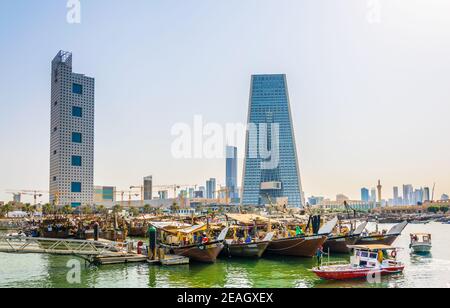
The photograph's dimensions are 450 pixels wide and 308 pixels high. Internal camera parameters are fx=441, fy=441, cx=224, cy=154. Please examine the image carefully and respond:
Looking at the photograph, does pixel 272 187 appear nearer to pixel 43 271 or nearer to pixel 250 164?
pixel 250 164

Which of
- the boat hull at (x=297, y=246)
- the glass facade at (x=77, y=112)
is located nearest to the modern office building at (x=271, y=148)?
the glass facade at (x=77, y=112)

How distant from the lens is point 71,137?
161 meters

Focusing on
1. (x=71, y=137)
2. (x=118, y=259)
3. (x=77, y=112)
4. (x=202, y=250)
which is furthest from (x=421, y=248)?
(x=77, y=112)

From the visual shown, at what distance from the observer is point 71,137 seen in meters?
161

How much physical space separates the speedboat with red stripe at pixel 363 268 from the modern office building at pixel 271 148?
12552cm

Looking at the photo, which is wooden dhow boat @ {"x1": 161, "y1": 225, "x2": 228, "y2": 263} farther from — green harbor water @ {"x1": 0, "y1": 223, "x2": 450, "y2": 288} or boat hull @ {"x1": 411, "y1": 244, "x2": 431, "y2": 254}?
boat hull @ {"x1": 411, "y1": 244, "x2": 431, "y2": 254}

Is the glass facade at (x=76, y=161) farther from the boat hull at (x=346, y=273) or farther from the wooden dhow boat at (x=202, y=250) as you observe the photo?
the boat hull at (x=346, y=273)

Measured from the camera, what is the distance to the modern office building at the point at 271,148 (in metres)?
155

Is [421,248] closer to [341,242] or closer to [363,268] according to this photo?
[341,242]

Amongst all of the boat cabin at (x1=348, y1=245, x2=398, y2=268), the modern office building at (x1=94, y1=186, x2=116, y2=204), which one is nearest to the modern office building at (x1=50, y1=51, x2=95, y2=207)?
the modern office building at (x1=94, y1=186, x2=116, y2=204)
